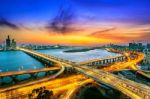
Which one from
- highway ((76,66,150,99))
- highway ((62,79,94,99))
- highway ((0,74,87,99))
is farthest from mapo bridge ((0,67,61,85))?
highway ((76,66,150,99))

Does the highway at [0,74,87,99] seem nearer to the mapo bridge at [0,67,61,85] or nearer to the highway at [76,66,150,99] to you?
the highway at [76,66,150,99]

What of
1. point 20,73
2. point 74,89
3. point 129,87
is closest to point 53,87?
point 74,89

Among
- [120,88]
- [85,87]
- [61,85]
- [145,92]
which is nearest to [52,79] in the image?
[61,85]

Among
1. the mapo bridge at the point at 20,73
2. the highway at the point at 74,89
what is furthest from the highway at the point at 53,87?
the mapo bridge at the point at 20,73

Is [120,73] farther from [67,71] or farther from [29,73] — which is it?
[29,73]

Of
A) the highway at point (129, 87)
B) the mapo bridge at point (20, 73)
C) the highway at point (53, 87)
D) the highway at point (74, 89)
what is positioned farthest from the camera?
the mapo bridge at point (20, 73)

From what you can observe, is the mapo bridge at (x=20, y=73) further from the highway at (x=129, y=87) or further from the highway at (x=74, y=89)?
the highway at (x=129, y=87)

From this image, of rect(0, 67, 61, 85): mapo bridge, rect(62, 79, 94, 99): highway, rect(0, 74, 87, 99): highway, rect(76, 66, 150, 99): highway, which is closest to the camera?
rect(76, 66, 150, 99): highway

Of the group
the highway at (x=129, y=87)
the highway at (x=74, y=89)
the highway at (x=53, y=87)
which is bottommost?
the highway at (x=74, y=89)

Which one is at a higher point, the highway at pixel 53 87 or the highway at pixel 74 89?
the highway at pixel 53 87

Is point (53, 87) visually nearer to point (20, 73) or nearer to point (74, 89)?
point (74, 89)

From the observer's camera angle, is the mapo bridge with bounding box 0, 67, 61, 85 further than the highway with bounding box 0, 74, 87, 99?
Yes

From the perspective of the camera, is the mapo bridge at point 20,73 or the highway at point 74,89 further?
the mapo bridge at point 20,73
